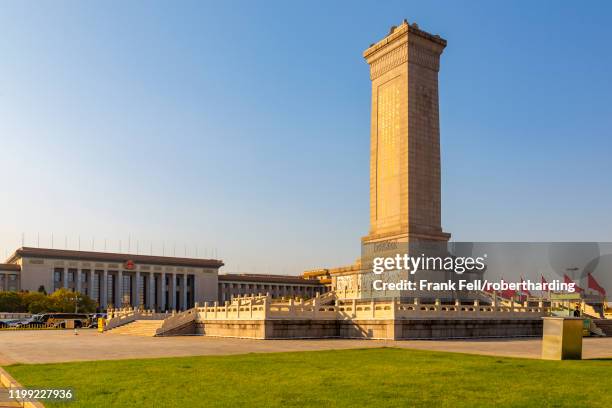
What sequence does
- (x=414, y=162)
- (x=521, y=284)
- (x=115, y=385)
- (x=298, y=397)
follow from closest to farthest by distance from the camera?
(x=298, y=397) → (x=115, y=385) → (x=414, y=162) → (x=521, y=284)

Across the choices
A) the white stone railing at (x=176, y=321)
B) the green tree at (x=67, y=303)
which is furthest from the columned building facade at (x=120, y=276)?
the white stone railing at (x=176, y=321)

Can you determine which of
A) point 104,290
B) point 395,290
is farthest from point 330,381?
point 104,290

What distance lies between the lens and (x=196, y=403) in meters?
11.1

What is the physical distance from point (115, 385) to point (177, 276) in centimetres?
12724

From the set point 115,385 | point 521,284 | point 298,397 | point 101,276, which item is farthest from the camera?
point 101,276

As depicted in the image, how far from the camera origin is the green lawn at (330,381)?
1115 centimetres

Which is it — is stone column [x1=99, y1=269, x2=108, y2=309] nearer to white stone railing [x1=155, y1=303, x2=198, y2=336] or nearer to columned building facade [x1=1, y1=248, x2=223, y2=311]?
columned building facade [x1=1, y1=248, x2=223, y2=311]

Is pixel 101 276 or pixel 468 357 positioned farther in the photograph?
pixel 101 276

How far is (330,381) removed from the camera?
13.6 metres

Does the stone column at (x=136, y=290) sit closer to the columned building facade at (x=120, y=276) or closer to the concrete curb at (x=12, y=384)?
the columned building facade at (x=120, y=276)

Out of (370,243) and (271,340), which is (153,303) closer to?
(370,243)

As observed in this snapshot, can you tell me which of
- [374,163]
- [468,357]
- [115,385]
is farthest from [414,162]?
[115,385]

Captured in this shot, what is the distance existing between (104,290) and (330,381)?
123675 mm

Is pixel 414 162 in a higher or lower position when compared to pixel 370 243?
higher
